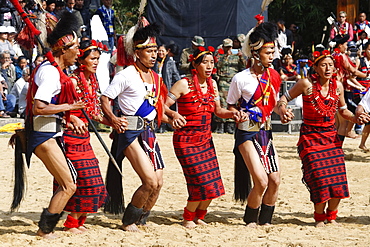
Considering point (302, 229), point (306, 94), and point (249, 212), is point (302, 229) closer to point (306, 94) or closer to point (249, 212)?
point (249, 212)

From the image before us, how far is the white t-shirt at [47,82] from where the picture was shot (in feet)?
19.1

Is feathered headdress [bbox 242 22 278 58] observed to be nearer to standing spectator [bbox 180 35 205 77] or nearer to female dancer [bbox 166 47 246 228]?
female dancer [bbox 166 47 246 228]

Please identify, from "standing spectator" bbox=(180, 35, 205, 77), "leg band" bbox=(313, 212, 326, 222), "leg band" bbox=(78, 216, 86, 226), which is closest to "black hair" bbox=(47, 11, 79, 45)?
"leg band" bbox=(78, 216, 86, 226)

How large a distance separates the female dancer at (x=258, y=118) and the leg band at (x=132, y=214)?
1128 millimetres

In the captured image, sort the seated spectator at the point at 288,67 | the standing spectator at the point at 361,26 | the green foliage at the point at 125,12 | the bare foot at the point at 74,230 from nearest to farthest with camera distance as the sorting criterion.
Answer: the bare foot at the point at 74,230
the seated spectator at the point at 288,67
the standing spectator at the point at 361,26
the green foliage at the point at 125,12

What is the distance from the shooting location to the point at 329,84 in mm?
7219

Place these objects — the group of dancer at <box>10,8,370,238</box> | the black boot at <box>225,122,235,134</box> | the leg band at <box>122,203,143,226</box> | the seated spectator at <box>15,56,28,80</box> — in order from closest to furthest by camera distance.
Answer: the group of dancer at <box>10,8,370,238</box> < the leg band at <box>122,203,143,226</box> < the black boot at <box>225,122,235,134</box> < the seated spectator at <box>15,56,28,80</box>

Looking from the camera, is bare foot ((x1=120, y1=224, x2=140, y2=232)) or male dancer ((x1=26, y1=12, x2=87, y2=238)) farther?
bare foot ((x1=120, y1=224, x2=140, y2=232))

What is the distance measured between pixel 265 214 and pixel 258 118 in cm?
98

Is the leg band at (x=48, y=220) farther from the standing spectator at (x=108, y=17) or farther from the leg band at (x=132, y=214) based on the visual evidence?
the standing spectator at (x=108, y=17)

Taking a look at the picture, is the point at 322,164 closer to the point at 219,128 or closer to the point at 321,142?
the point at 321,142

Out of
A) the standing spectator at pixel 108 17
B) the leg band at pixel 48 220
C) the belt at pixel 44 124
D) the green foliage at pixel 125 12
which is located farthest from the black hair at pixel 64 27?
the green foliage at pixel 125 12

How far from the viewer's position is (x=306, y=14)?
925 inches

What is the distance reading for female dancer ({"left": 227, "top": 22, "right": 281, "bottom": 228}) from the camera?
683 cm
